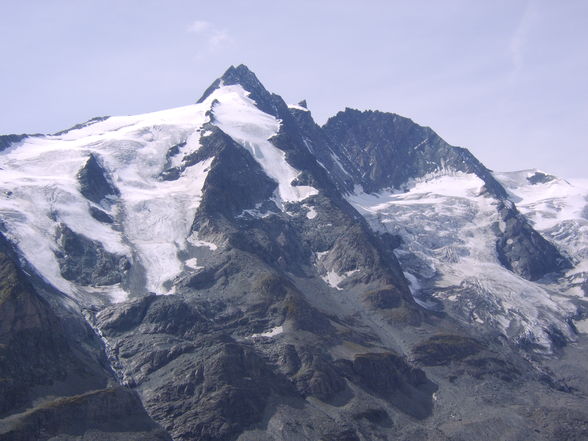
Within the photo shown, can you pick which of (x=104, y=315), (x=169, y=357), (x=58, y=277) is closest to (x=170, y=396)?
(x=169, y=357)

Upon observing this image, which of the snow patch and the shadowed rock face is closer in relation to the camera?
the shadowed rock face

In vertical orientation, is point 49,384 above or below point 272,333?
below

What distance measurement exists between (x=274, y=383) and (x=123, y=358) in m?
34.2

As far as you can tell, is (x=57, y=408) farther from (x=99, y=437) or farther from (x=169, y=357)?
(x=169, y=357)

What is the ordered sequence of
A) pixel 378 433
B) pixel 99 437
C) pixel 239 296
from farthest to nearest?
pixel 239 296
pixel 378 433
pixel 99 437

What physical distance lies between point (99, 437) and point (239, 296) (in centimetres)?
7304

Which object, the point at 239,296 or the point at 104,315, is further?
the point at 239,296

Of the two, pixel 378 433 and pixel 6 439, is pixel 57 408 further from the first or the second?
pixel 378 433

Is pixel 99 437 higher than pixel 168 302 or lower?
lower

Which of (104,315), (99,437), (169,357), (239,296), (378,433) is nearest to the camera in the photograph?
(99,437)

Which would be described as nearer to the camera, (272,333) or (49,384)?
(49,384)

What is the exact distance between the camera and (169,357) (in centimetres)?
16488

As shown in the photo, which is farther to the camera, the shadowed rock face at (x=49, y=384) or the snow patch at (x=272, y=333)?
the snow patch at (x=272, y=333)

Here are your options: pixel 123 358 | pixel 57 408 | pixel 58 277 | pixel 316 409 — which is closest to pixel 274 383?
pixel 316 409
